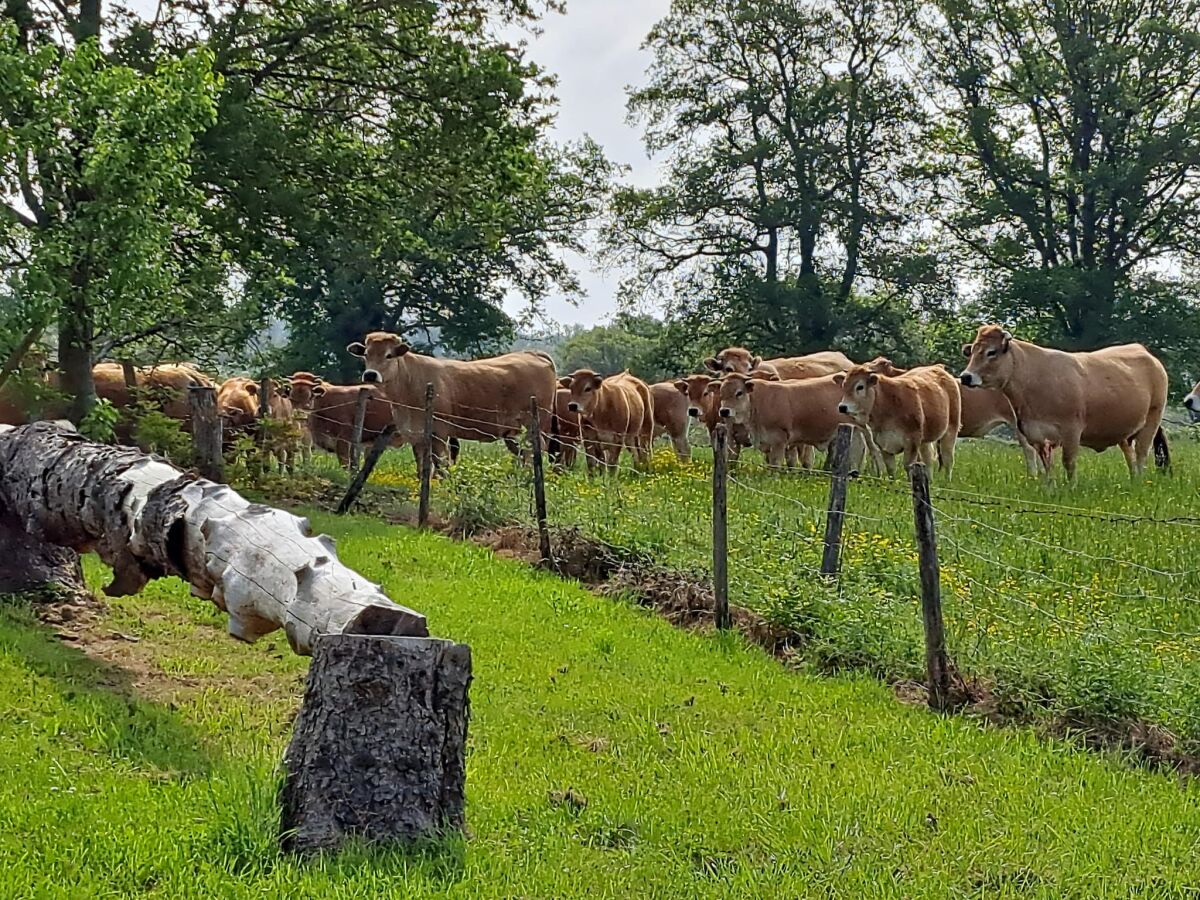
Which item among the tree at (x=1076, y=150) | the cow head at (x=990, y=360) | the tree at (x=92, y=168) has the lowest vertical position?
the cow head at (x=990, y=360)

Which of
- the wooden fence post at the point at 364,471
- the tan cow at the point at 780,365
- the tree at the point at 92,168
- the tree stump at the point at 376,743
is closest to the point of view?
the tree stump at the point at 376,743

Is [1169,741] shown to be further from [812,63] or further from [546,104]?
[812,63]

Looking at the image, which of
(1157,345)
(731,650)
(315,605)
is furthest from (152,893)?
(1157,345)

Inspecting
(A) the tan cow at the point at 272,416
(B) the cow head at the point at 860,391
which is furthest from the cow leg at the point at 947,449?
(A) the tan cow at the point at 272,416

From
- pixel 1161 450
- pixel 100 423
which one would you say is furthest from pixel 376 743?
pixel 1161 450

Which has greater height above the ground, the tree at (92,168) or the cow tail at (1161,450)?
the tree at (92,168)

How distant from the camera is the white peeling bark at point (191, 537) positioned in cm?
462

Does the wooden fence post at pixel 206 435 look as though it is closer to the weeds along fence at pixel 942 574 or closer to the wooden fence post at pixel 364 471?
the wooden fence post at pixel 364 471

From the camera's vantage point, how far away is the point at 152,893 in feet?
11.4

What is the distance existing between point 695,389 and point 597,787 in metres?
16.6

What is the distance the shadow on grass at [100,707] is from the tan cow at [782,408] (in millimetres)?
12392

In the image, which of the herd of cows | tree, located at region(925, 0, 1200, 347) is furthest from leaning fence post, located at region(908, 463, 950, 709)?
tree, located at region(925, 0, 1200, 347)

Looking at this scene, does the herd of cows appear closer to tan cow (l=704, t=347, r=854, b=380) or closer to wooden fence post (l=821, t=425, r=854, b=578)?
tan cow (l=704, t=347, r=854, b=380)

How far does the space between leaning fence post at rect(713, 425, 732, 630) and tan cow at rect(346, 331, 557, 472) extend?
7.93 meters
